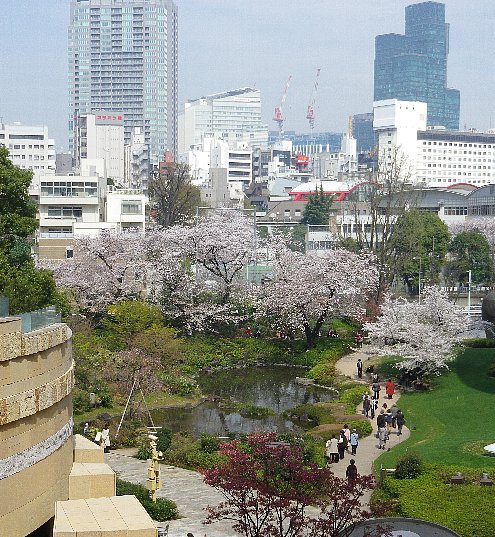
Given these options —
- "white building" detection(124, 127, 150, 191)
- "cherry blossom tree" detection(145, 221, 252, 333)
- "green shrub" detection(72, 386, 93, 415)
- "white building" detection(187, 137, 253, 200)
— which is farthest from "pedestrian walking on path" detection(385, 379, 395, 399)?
"white building" detection(187, 137, 253, 200)

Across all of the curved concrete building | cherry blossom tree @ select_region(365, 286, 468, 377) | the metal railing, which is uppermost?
the metal railing

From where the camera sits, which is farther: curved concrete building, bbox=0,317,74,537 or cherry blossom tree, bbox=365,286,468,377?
cherry blossom tree, bbox=365,286,468,377

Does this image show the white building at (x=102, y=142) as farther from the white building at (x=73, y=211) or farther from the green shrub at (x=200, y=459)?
the green shrub at (x=200, y=459)

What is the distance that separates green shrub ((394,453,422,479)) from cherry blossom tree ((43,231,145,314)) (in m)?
29.2

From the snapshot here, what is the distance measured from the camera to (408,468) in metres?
25.4

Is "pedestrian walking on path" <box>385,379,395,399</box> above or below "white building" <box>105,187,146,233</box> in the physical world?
below

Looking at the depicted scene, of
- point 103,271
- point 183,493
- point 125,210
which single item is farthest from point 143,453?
point 125,210

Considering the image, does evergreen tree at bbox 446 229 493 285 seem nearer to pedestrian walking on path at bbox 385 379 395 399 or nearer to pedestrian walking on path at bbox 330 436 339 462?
pedestrian walking on path at bbox 385 379 395 399

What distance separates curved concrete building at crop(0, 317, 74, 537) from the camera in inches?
615

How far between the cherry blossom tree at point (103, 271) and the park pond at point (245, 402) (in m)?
9.58

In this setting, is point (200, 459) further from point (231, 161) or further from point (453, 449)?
point (231, 161)

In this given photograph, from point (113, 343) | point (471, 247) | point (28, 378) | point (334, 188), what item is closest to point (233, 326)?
point (113, 343)

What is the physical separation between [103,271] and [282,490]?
37.3 m

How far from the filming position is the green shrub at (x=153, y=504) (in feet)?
76.7
